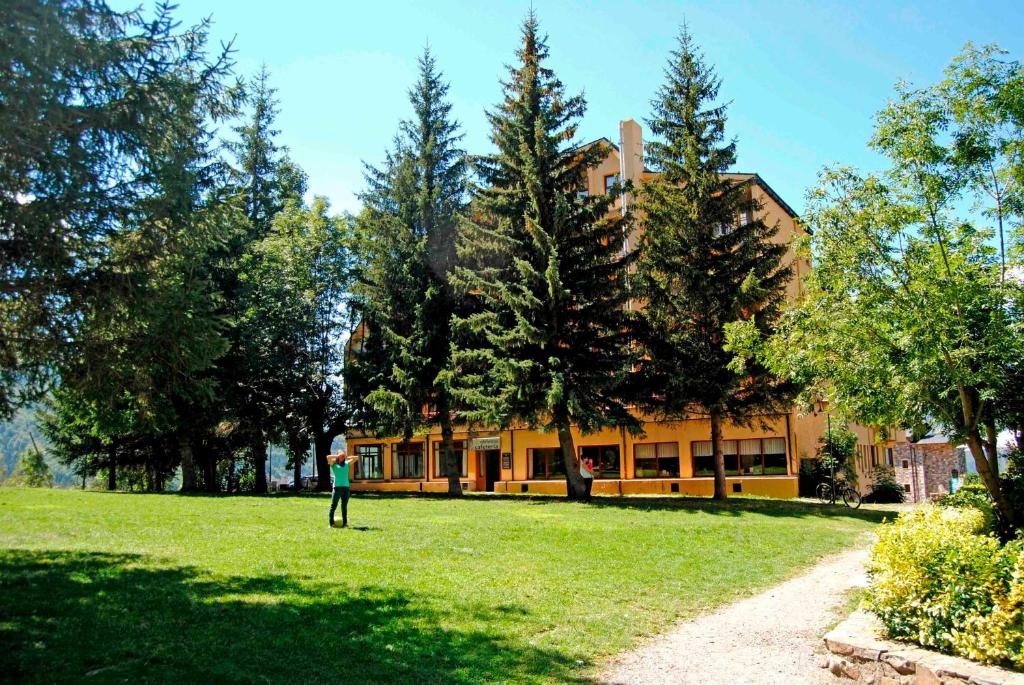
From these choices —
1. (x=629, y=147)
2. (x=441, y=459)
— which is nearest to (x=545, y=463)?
(x=441, y=459)

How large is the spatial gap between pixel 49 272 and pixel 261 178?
35480mm

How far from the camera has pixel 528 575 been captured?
1061cm

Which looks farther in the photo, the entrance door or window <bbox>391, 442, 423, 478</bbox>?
window <bbox>391, 442, 423, 478</bbox>

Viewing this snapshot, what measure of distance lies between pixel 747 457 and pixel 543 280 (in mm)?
15231

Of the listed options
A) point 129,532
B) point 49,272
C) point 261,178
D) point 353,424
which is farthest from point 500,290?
point 261,178

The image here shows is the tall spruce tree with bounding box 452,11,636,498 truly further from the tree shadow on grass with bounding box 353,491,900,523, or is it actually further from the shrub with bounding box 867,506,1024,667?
the shrub with bounding box 867,506,1024,667

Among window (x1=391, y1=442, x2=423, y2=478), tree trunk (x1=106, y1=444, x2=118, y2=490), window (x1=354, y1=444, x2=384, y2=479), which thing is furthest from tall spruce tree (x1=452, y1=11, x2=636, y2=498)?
tree trunk (x1=106, y1=444, x2=118, y2=490)

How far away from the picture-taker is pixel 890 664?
631 centimetres

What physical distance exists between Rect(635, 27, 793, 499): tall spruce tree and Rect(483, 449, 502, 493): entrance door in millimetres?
16582

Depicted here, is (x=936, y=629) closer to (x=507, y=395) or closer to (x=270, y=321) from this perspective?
(x=507, y=395)

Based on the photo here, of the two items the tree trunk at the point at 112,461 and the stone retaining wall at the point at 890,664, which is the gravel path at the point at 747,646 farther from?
the tree trunk at the point at 112,461

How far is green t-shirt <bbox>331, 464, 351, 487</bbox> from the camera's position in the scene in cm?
1549

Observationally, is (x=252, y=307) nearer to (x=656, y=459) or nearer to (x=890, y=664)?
(x=656, y=459)

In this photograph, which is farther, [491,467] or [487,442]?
[491,467]
